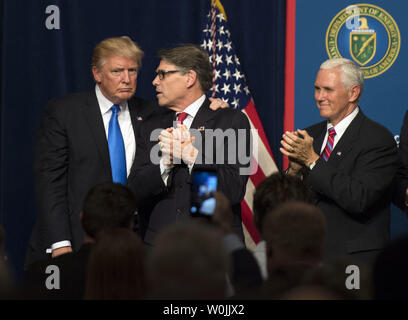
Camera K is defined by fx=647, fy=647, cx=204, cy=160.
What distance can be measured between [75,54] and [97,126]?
1.38 m

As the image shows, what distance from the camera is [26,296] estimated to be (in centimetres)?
155

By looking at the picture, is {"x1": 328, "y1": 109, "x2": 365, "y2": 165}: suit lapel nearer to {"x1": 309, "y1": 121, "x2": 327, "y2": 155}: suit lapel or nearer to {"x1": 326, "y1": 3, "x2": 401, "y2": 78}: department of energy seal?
{"x1": 309, "y1": 121, "x2": 327, "y2": 155}: suit lapel

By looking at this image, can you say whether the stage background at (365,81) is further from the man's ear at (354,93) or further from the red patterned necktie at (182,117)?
the red patterned necktie at (182,117)

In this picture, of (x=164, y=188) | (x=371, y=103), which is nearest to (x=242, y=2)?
(x=371, y=103)

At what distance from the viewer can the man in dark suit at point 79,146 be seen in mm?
3852

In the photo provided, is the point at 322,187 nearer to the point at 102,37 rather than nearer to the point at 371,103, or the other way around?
the point at 371,103

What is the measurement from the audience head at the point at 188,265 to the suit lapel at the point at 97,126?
7.69 ft

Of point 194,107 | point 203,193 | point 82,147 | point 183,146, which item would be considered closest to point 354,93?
point 194,107

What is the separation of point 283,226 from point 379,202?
1.73 meters

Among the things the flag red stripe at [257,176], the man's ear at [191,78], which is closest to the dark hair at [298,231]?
the man's ear at [191,78]

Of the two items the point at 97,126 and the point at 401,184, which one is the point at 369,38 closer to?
the point at 401,184

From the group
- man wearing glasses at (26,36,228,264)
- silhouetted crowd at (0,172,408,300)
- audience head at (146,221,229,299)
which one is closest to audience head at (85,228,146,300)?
silhouetted crowd at (0,172,408,300)

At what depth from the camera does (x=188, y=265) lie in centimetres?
159

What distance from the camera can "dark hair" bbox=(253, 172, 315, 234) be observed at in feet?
9.79
